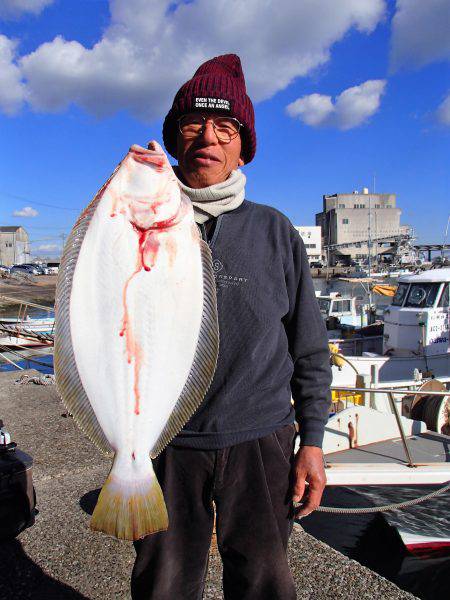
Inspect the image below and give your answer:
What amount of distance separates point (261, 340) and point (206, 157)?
28.0 inches

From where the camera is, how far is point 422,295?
10.8 metres

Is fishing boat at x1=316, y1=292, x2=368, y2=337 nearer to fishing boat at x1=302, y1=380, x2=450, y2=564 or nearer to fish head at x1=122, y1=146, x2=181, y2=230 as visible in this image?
fishing boat at x1=302, y1=380, x2=450, y2=564

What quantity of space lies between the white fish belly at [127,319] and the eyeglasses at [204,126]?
501 mm

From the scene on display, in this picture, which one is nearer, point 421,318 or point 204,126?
point 204,126

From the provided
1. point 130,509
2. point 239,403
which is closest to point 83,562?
point 130,509

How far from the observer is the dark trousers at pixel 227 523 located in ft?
5.21

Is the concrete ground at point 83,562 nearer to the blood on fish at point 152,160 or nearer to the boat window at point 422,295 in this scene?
the blood on fish at point 152,160

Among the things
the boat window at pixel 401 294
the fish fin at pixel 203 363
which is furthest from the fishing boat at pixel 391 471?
the boat window at pixel 401 294

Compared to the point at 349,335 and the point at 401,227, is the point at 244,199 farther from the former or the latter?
the point at 401,227

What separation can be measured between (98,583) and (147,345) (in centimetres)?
200

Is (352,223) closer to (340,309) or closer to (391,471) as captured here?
(340,309)

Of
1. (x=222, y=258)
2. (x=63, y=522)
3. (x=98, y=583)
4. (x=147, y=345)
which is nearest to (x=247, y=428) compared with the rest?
(x=147, y=345)

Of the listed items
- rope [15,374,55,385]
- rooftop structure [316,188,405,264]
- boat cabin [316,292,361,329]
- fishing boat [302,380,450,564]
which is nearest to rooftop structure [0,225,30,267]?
rooftop structure [316,188,405,264]

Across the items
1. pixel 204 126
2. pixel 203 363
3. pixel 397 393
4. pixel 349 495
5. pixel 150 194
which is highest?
pixel 204 126
